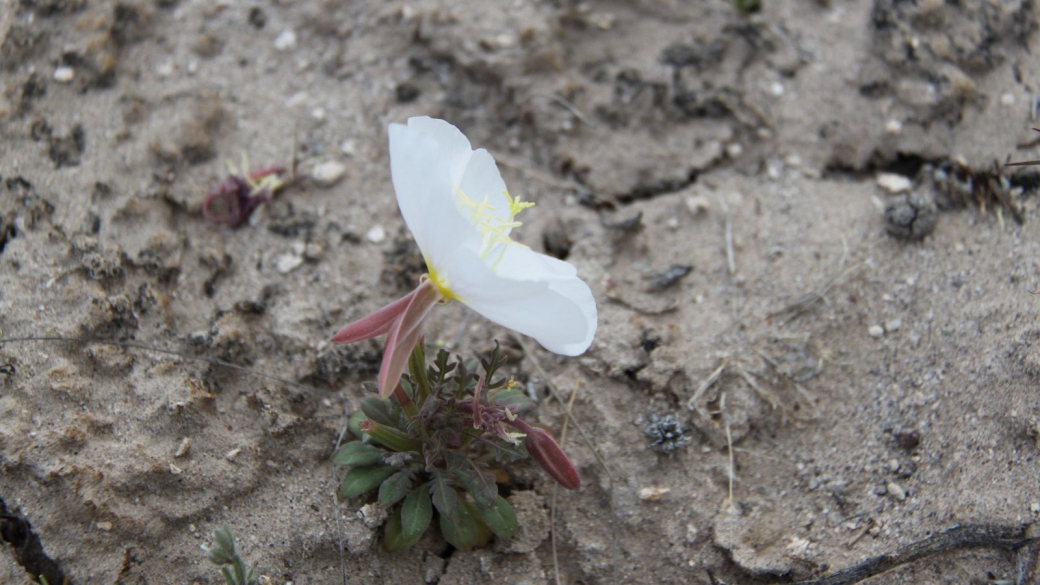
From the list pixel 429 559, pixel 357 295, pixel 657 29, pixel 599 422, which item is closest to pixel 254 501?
pixel 429 559

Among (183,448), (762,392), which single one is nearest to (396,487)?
(183,448)

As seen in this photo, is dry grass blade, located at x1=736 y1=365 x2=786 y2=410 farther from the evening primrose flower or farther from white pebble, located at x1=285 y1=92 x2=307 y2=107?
white pebble, located at x1=285 y1=92 x2=307 y2=107

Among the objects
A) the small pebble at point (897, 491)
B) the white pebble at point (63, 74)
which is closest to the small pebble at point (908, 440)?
the small pebble at point (897, 491)

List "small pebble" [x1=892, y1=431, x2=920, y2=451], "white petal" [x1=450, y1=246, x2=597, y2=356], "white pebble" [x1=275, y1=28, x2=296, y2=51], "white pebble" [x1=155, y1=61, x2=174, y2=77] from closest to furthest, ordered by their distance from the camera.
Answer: "white petal" [x1=450, y1=246, x2=597, y2=356], "small pebble" [x1=892, y1=431, x2=920, y2=451], "white pebble" [x1=155, y1=61, x2=174, y2=77], "white pebble" [x1=275, y1=28, x2=296, y2=51]

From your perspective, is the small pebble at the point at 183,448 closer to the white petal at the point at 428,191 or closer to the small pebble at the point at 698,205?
the white petal at the point at 428,191

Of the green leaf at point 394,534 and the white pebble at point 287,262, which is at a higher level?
the white pebble at point 287,262

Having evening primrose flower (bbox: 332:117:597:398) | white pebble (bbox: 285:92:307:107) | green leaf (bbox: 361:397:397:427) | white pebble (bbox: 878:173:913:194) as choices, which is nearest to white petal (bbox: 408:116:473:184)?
evening primrose flower (bbox: 332:117:597:398)
